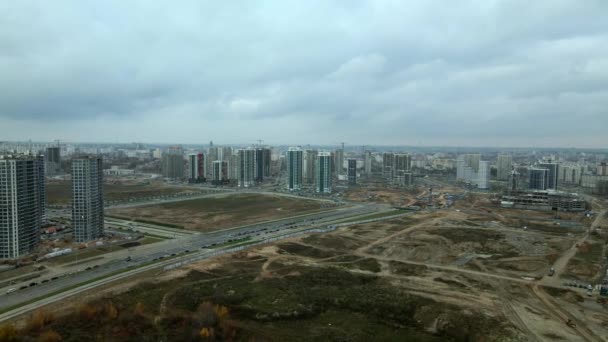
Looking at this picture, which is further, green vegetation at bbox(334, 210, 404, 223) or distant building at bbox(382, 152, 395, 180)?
distant building at bbox(382, 152, 395, 180)

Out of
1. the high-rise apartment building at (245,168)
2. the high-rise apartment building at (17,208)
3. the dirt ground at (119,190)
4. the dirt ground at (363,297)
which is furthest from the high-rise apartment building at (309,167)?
the high-rise apartment building at (17,208)

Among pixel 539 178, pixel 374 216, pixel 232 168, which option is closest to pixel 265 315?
pixel 374 216

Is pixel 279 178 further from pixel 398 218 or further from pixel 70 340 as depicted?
pixel 70 340

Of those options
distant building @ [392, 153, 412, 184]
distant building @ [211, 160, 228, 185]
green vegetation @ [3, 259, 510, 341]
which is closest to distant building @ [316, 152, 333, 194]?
distant building @ [392, 153, 412, 184]

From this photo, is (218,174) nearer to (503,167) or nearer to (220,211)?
(220,211)

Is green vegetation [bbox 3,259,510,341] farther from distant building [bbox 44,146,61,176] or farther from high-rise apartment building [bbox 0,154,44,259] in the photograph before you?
distant building [bbox 44,146,61,176]
